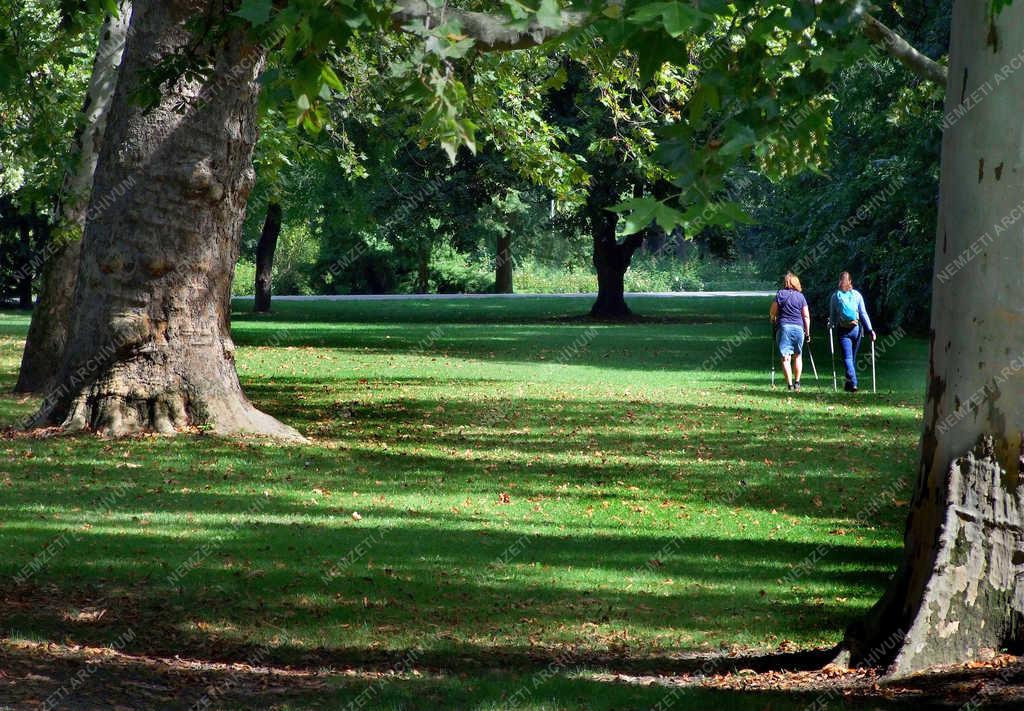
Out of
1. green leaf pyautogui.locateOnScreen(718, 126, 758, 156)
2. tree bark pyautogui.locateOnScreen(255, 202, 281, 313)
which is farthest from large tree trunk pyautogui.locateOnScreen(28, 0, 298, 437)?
tree bark pyautogui.locateOnScreen(255, 202, 281, 313)

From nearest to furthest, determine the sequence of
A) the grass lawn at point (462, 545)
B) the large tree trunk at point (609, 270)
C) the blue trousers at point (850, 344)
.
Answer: the grass lawn at point (462, 545)
the blue trousers at point (850, 344)
the large tree trunk at point (609, 270)

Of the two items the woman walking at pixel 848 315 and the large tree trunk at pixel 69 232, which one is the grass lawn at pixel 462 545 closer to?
the large tree trunk at pixel 69 232

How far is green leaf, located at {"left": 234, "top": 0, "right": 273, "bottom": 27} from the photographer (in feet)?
16.8

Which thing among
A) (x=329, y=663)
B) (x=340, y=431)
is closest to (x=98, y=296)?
(x=340, y=431)

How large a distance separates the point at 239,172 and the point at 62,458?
369 cm

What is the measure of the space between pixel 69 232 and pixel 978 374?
14.4m

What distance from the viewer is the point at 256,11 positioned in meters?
5.17

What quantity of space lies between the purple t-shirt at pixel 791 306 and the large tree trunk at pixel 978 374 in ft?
48.9

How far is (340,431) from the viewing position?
16.3 metres

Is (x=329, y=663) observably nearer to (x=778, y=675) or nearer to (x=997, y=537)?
(x=778, y=675)

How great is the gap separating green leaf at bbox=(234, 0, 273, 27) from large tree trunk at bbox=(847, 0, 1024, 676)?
330cm

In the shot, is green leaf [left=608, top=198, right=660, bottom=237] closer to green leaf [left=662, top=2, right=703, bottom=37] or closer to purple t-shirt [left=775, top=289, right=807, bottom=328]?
green leaf [left=662, top=2, right=703, bottom=37]

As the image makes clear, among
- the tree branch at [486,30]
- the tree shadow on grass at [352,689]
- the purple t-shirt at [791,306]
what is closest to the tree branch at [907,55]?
the tree branch at [486,30]

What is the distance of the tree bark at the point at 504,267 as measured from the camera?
65688 millimetres
